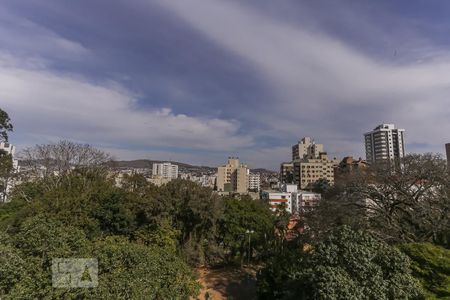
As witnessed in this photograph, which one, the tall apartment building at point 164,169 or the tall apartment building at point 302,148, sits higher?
the tall apartment building at point 302,148

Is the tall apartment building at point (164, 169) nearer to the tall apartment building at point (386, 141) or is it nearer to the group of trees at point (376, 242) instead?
the tall apartment building at point (386, 141)

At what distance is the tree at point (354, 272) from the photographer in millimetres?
4945

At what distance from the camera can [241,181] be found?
74.2 metres

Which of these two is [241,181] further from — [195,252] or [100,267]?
[100,267]

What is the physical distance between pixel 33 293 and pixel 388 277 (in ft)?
21.6

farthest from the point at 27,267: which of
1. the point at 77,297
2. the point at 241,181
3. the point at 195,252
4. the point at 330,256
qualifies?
the point at 241,181

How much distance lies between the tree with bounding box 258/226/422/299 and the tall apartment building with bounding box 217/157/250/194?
65936 mm

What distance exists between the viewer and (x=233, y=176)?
76.4 meters

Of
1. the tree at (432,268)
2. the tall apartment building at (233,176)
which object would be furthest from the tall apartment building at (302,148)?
the tree at (432,268)

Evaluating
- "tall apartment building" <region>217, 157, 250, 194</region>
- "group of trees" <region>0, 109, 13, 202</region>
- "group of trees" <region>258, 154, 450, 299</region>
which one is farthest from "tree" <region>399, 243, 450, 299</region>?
"tall apartment building" <region>217, 157, 250, 194</region>

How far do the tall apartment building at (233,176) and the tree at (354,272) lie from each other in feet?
216

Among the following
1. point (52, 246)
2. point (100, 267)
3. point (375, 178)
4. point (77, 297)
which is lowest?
point (77, 297)

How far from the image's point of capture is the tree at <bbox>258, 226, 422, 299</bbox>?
495cm

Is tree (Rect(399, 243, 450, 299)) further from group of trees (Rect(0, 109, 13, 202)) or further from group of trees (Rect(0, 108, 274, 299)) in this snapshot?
group of trees (Rect(0, 109, 13, 202))
